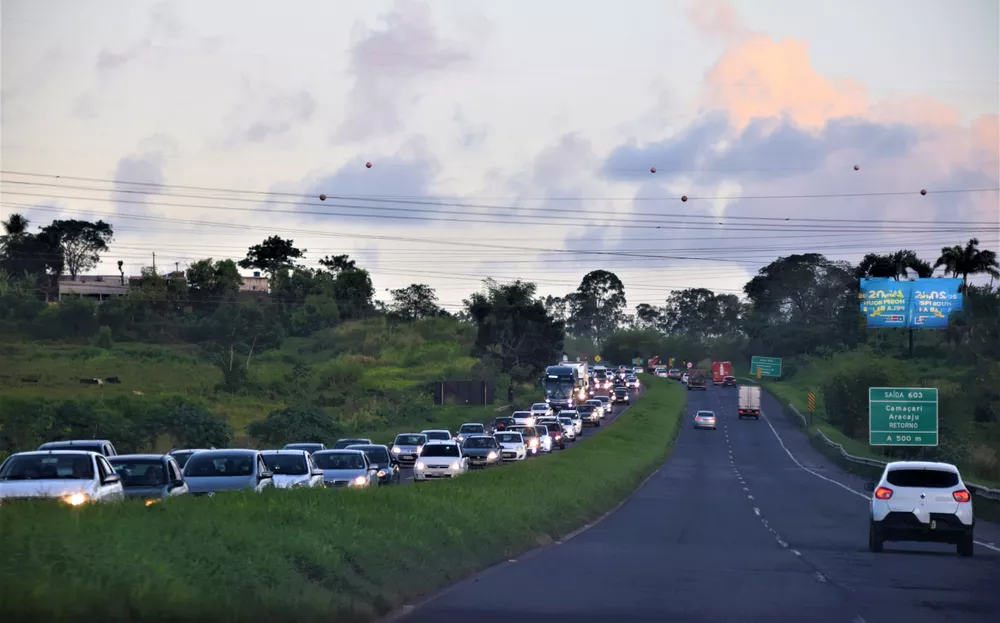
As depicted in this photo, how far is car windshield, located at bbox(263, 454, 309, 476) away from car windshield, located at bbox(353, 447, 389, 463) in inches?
384

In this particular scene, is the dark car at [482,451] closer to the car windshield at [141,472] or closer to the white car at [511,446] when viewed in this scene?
the white car at [511,446]

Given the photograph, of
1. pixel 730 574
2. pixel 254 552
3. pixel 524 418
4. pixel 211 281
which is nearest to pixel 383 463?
pixel 730 574

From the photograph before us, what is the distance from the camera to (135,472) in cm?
2355

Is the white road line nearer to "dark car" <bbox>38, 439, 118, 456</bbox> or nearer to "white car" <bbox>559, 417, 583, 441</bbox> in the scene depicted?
"white car" <bbox>559, 417, 583, 441</bbox>

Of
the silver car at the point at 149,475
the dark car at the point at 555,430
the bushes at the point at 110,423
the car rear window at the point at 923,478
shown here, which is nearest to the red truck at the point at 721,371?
the dark car at the point at 555,430

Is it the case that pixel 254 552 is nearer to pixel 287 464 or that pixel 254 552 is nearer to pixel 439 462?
pixel 287 464

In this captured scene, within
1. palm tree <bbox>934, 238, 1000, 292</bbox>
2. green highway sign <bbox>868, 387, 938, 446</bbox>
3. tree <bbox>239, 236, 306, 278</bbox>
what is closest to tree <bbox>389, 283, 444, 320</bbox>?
tree <bbox>239, 236, 306, 278</bbox>

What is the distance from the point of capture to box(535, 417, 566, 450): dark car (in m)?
69.9

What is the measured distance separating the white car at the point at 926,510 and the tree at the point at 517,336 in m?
96.4

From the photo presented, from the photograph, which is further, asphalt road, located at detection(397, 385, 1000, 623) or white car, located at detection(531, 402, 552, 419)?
white car, located at detection(531, 402, 552, 419)

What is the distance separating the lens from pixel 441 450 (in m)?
42.7

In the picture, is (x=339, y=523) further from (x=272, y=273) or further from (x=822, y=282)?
(x=822, y=282)

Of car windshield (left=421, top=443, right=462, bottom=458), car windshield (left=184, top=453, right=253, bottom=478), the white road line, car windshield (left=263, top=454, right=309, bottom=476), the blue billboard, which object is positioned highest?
the blue billboard

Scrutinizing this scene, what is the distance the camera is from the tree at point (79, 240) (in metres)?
150
